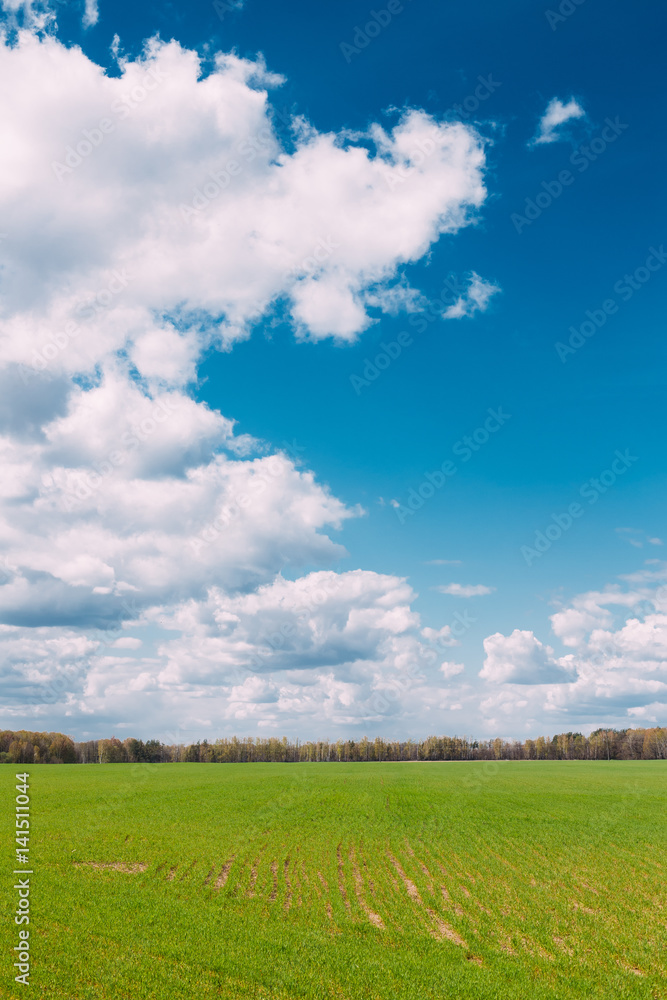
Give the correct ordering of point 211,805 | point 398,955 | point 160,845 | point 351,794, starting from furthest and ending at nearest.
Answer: point 351,794 < point 211,805 < point 160,845 < point 398,955

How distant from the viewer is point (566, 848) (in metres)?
39.8

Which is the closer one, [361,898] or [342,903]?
[342,903]

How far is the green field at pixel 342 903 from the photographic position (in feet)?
63.3

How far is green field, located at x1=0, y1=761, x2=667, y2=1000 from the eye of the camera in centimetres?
1928

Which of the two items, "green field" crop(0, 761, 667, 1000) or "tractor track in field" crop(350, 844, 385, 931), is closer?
"green field" crop(0, 761, 667, 1000)

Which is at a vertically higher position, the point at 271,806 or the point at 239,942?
the point at 239,942


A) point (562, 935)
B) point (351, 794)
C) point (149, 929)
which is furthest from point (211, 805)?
point (562, 935)

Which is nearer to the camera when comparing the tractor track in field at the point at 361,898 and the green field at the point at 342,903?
the green field at the point at 342,903

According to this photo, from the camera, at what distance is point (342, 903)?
27641 mm

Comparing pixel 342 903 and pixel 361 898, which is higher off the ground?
pixel 342 903

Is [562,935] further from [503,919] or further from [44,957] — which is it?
[44,957]

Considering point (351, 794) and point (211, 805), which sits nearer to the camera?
point (211, 805)

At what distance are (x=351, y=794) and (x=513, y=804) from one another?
1778cm

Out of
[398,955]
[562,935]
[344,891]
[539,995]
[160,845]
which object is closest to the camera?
[539,995]
